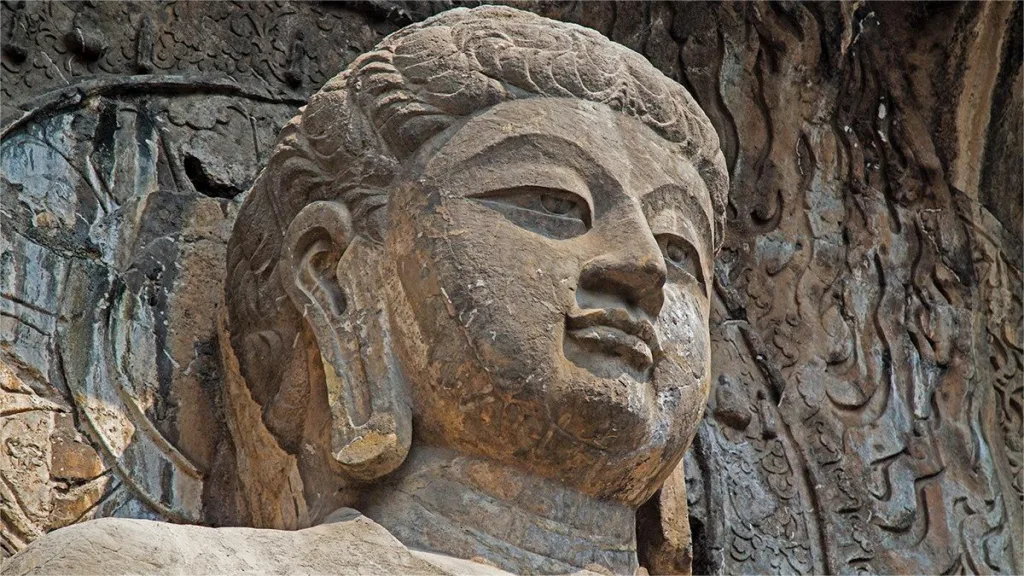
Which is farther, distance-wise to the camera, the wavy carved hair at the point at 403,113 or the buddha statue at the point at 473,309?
the wavy carved hair at the point at 403,113

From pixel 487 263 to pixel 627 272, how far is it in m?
0.33

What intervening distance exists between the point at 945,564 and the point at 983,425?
57 cm

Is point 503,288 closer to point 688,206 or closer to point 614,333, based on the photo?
point 614,333

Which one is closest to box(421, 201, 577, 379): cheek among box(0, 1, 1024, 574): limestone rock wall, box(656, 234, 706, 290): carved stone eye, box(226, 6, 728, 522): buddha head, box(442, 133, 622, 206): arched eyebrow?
box(226, 6, 728, 522): buddha head

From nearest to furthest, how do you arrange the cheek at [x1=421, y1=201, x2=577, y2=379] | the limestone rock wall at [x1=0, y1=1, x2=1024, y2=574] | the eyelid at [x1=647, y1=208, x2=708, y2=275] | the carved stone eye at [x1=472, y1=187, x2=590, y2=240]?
the cheek at [x1=421, y1=201, x2=577, y2=379]
the carved stone eye at [x1=472, y1=187, x2=590, y2=240]
the eyelid at [x1=647, y1=208, x2=708, y2=275]
the limestone rock wall at [x1=0, y1=1, x2=1024, y2=574]

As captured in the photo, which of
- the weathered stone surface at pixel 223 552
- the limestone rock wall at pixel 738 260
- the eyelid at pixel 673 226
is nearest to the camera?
the weathered stone surface at pixel 223 552

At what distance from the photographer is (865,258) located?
279 inches

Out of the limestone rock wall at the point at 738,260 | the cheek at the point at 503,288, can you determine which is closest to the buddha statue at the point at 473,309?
the cheek at the point at 503,288

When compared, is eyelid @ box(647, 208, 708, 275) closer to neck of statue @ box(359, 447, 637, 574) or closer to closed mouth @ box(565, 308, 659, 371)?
closed mouth @ box(565, 308, 659, 371)

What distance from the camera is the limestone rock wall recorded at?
18.7 feet

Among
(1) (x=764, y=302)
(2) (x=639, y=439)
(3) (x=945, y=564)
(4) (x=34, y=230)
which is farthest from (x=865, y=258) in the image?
(4) (x=34, y=230)

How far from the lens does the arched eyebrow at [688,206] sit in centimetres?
529

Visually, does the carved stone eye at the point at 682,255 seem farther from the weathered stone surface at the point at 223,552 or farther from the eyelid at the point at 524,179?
the weathered stone surface at the point at 223,552

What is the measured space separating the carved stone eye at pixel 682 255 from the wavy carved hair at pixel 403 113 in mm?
257
